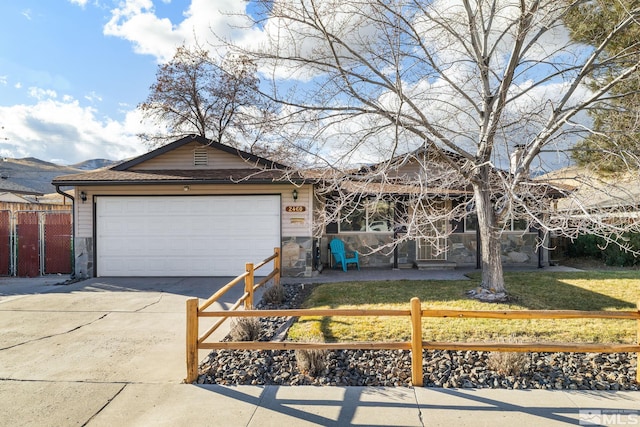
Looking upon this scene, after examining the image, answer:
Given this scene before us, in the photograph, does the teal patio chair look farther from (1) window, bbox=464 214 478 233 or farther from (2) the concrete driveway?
(1) window, bbox=464 214 478 233

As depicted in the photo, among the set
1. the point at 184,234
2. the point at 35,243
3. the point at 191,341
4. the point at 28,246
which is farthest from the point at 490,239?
the point at 28,246

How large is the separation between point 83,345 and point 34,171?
65269 millimetres

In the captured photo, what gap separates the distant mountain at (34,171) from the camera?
31.9 meters

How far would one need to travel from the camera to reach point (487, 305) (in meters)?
6.85

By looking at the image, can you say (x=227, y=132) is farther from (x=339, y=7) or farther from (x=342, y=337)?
(x=342, y=337)

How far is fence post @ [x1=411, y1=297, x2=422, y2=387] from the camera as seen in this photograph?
3.91 metres

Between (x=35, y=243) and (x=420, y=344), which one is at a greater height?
(x=35, y=243)

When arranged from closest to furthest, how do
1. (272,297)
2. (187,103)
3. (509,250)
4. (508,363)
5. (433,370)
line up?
1. (508,363)
2. (433,370)
3. (272,297)
4. (509,250)
5. (187,103)

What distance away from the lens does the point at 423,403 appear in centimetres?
358

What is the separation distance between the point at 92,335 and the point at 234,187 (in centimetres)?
529

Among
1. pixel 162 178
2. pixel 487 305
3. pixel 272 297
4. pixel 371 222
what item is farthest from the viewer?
pixel 371 222

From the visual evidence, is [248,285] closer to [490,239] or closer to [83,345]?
[83,345]

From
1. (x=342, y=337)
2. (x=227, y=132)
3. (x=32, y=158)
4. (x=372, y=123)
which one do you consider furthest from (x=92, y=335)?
→ (x=32, y=158)

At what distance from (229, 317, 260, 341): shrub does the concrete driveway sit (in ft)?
1.53
